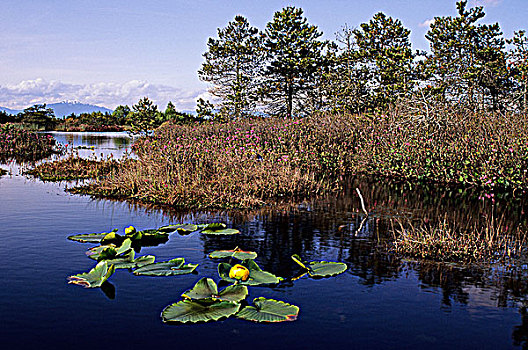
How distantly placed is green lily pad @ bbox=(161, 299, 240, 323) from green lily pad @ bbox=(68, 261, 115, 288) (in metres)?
1.06

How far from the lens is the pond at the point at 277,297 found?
4235 mm

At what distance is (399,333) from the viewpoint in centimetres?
434

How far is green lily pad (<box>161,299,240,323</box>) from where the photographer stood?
4.35m

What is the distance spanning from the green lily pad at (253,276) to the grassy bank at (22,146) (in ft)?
68.2

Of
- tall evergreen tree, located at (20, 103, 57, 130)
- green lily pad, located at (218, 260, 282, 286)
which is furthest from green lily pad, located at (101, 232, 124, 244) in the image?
tall evergreen tree, located at (20, 103, 57, 130)

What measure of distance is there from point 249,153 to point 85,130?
48.2 m

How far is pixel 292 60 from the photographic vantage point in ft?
116

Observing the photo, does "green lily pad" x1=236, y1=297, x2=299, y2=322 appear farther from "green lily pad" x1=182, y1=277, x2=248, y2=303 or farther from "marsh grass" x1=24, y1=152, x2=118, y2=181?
"marsh grass" x1=24, y1=152, x2=118, y2=181

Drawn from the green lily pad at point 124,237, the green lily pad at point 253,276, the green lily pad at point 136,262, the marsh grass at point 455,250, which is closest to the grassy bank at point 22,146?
the green lily pad at point 124,237

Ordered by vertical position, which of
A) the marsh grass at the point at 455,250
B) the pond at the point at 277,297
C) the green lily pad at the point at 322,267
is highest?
the marsh grass at the point at 455,250

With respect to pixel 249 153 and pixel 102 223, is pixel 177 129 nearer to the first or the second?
pixel 249 153

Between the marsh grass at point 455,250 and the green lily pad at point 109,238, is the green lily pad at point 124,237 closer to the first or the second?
the green lily pad at point 109,238

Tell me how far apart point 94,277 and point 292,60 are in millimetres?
31804

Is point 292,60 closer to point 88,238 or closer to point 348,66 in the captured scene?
point 348,66
